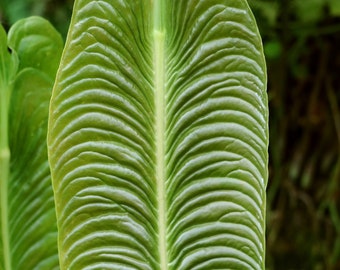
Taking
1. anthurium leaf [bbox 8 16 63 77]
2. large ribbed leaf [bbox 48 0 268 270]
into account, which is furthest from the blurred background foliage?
large ribbed leaf [bbox 48 0 268 270]

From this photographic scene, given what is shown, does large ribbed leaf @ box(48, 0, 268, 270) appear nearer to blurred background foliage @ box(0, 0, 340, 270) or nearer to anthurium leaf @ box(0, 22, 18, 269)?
anthurium leaf @ box(0, 22, 18, 269)

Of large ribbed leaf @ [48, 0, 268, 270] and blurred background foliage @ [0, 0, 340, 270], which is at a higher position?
blurred background foliage @ [0, 0, 340, 270]

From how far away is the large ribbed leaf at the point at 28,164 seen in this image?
0.72 metres

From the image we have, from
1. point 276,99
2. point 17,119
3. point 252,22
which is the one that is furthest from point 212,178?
point 276,99

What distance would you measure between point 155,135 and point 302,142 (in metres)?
0.74

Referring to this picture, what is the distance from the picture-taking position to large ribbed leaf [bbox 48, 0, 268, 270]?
57 centimetres

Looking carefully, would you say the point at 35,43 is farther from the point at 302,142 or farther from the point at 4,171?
the point at 302,142

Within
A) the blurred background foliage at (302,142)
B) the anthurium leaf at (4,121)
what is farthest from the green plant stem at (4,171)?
the blurred background foliage at (302,142)

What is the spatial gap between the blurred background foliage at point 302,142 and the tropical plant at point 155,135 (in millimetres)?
681

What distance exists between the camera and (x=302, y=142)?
127 centimetres

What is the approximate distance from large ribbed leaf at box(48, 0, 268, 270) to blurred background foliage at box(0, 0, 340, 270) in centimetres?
68

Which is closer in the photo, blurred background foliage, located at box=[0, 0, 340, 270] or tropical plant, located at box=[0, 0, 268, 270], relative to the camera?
tropical plant, located at box=[0, 0, 268, 270]

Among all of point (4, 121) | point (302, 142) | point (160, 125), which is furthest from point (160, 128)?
point (302, 142)

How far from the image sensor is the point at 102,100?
0.57 m
